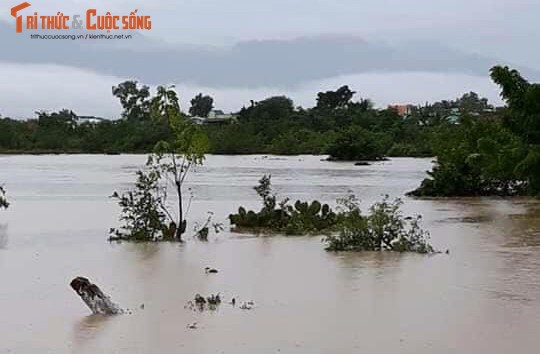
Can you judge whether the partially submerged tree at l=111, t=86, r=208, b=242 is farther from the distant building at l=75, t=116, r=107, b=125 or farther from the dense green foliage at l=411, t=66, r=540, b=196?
the distant building at l=75, t=116, r=107, b=125

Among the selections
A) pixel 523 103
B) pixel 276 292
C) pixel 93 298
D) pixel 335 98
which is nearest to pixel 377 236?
pixel 276 292

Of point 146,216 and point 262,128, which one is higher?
point 262,128

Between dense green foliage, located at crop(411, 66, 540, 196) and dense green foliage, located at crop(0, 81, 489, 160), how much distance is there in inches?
1642

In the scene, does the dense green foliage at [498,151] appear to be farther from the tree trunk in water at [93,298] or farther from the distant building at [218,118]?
the distant building at [218,118]

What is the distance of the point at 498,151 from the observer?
22984 millimetres

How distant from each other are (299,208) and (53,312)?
9641 millimetres

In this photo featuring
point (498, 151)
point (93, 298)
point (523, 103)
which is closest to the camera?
point (93, 298)

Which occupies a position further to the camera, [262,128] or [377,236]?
[262,128]

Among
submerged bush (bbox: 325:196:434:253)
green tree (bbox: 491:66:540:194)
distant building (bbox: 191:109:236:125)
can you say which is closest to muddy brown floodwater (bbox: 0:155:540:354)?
submerged bush (bbox: 325:196:434:253)

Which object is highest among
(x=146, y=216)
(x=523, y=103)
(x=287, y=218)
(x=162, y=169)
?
(x=523, y=103)

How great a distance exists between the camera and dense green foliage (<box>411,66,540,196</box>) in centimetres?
2152

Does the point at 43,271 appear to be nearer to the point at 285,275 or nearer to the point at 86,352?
the point at 285,275

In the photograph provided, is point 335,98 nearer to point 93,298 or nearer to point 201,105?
point 201,105

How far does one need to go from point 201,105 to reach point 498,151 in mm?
82631
